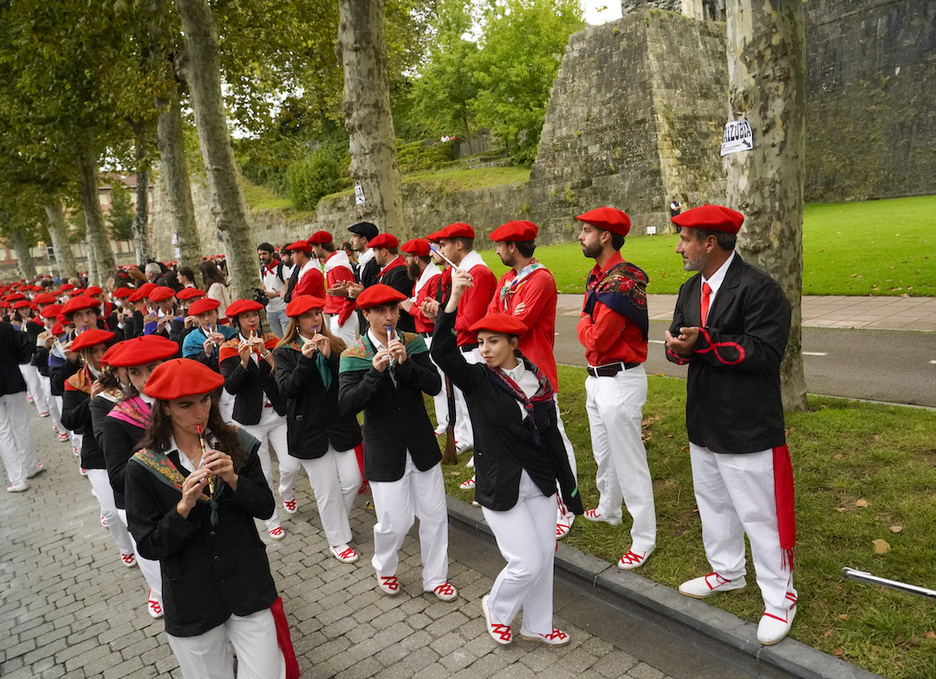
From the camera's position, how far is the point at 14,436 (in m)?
9.34

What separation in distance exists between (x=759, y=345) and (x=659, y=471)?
2771mm

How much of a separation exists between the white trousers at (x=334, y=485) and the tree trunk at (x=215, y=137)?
9.11 meters

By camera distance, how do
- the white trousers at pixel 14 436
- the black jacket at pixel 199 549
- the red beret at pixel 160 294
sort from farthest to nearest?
the white trousers at pixel 14 436
the red beret at pixel 160 294
the black jacket at pixel 199 549

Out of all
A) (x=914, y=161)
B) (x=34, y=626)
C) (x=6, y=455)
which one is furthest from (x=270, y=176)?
(x=34, y=626)

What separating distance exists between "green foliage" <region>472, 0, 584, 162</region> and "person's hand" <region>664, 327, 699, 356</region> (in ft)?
107

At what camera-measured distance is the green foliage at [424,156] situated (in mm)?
41272

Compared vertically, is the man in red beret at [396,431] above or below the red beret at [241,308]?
below

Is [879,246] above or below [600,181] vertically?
below

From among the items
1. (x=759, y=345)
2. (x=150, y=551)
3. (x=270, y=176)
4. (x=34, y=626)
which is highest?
(x=270, y=176)

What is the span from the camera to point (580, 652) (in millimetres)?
4207

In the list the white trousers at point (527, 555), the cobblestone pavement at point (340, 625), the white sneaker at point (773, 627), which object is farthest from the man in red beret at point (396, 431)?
the white sneaker at point (773, 627)

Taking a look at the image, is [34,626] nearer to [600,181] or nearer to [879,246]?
[879,246]

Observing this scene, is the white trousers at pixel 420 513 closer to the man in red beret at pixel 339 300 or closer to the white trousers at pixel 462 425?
the white trousers at pixel 462 425

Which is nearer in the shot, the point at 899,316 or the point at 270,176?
the point at 899,316
